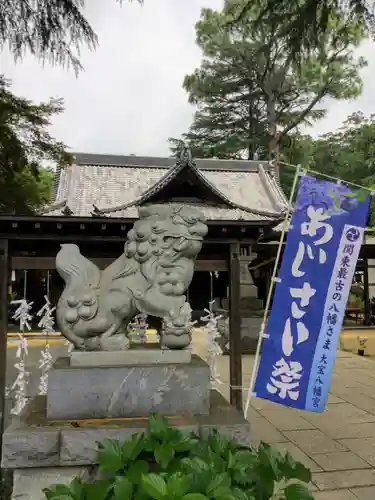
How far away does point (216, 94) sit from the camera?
23.4 metres

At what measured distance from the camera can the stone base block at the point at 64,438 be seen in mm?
2254

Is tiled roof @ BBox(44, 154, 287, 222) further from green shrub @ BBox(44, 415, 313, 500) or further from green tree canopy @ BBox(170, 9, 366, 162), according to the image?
green shrub @ BBox(44, 415, 313, 500)

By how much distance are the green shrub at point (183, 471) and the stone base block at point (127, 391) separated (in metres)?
0.31

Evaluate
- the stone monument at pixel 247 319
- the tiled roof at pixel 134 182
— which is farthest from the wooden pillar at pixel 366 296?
the stone monument at pixel 247 319

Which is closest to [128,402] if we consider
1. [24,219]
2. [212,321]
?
[24,219]

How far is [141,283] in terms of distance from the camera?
2793mm

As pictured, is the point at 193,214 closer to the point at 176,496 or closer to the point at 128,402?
the point at 128,402

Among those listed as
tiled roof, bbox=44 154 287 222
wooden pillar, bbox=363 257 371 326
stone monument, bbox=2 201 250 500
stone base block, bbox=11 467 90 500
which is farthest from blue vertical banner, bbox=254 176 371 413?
wooden pillar, bbox=363 257 371 326

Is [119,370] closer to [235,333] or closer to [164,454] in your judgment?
[164,454]

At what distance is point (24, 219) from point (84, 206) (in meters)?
9.67

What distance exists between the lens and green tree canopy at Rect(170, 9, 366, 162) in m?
21.5

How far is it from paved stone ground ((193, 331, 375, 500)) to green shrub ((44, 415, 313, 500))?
1.57 metres

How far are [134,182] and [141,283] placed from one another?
1400cm

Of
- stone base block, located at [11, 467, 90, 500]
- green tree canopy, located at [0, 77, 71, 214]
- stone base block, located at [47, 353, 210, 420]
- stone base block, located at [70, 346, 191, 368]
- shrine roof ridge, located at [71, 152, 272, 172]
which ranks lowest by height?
stone base block, located at [11, 467, 90, 500]
